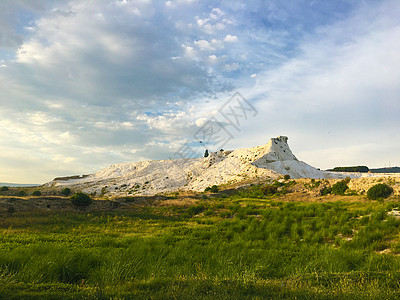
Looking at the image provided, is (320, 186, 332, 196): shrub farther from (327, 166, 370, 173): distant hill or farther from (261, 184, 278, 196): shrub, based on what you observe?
(327, 166, 370, 173): distant hill

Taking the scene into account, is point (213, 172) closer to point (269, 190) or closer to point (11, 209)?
point (269, 190)

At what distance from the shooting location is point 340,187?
31547mm

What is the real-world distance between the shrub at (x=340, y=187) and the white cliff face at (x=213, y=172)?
53.2 feet

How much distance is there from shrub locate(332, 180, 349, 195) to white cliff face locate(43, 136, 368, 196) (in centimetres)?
1623

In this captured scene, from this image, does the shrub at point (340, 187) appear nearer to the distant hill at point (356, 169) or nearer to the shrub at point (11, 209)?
the shrub at point (11, 209)

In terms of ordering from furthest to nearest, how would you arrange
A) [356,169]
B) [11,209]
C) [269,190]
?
[356,169]
[269,190]
[11,209]

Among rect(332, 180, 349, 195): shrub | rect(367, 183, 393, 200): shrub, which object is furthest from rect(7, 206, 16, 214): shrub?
rect(332, 180, 349, 195): shrub

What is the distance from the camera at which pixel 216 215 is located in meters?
22.9

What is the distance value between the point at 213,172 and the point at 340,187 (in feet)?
121

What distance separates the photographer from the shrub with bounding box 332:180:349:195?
30.9 metres

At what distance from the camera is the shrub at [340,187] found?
101 ft

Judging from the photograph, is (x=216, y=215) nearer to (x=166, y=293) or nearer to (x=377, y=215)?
(x=377, y=215)

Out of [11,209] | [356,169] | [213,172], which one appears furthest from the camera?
[356,169]

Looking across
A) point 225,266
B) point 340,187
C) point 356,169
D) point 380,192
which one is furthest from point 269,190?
point 356,169
